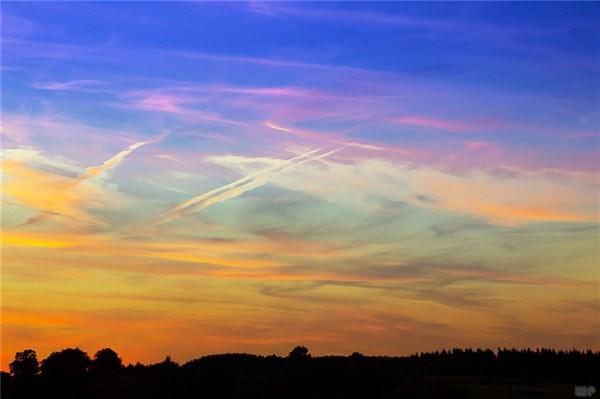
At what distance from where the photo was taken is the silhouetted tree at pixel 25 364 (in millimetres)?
180012

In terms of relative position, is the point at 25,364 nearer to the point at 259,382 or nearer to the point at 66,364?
the point at 66,364

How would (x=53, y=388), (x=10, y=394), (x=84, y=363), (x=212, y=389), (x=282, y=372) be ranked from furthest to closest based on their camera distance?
(x=84, y=363), (x=282, y=372), (x=212, y=389), (x=53, y=388), (x=10, y=394)

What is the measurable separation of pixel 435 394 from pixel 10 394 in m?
63.9

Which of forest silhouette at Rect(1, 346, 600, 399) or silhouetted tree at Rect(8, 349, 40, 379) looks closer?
forest silhouette at Rect(1, 346, 600, 399)

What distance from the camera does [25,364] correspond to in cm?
18638

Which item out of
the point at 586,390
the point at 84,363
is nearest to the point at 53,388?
the point at 84,363

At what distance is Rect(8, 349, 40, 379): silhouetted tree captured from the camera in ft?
591

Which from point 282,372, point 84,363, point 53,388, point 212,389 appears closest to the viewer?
point 53,388

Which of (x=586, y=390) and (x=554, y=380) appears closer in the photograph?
(x=586, y=390)

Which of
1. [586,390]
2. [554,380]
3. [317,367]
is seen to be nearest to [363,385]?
[317,367]

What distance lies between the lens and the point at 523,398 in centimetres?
15450

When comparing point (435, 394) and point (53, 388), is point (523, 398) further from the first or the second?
point (53, 388)

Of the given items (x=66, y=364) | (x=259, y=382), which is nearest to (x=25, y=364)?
(x=66, y=364)

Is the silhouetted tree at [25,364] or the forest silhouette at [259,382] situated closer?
the forest silhouette at [259,382]
